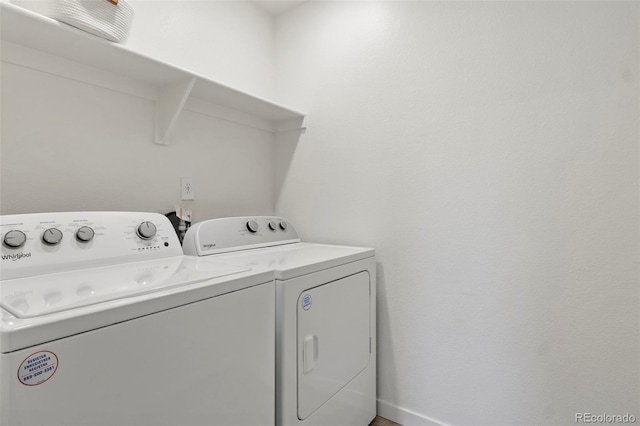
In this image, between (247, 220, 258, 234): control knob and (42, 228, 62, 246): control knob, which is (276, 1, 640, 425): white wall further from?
(42, 228, 62, 246): control knob

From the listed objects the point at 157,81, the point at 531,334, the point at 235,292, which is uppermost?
the point at 157,81

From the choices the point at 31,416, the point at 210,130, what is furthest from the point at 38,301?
the point at 210,130

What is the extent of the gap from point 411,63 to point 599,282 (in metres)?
1.20

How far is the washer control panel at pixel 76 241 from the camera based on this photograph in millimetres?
925

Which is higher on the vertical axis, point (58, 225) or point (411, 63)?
point (411, 63)

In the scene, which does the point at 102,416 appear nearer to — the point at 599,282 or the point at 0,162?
the point at 0,162

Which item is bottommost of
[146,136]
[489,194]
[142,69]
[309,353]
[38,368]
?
[309,353]

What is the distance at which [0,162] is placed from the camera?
113 cm

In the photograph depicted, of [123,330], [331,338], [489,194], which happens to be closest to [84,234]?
[123,330]

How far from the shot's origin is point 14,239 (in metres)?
0.92

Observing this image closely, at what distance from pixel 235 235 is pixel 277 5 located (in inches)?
58.8

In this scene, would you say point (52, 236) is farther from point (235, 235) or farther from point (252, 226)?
point (252, 226)

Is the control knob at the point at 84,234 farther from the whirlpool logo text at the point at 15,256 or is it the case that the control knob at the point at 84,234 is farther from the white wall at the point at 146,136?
the white wall at the point at 146,136

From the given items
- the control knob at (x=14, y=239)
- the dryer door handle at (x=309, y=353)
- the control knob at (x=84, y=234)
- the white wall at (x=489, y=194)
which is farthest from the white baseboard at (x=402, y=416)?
the control knob at (x=14, y=239)
